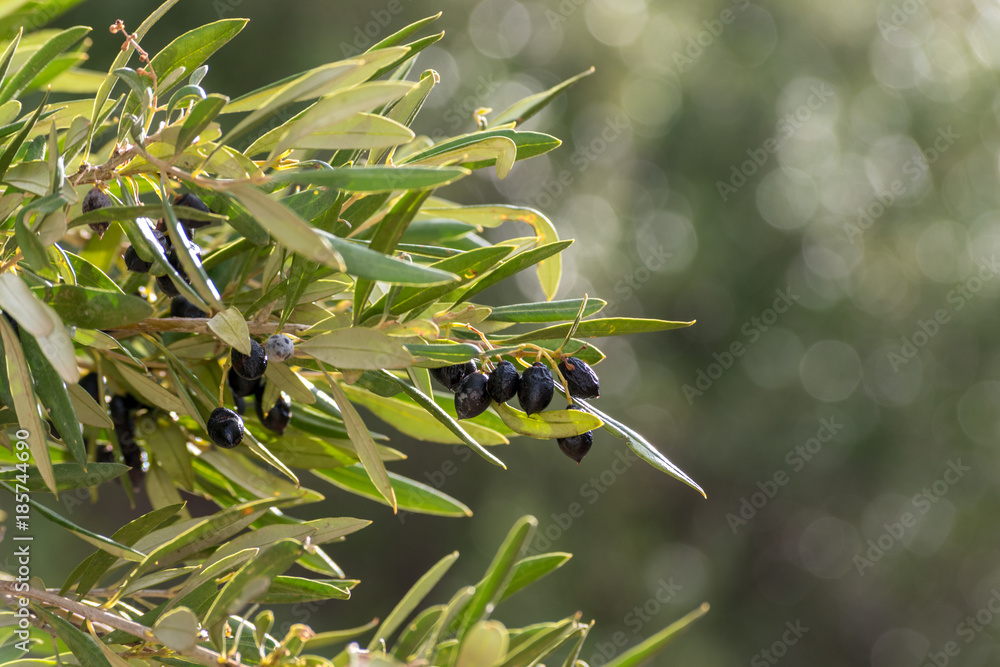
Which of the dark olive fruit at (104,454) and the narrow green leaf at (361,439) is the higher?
the narrow green leaf at (361,439)

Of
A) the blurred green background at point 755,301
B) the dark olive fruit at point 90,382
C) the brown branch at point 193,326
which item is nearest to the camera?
the brown branch at point 193,326

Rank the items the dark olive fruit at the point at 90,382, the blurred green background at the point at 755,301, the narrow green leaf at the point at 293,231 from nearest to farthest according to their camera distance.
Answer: the narrow green leaf at the point at 293,231
the dark olive fruit at the point at 90,382
the blurred green background at the point at 755,301

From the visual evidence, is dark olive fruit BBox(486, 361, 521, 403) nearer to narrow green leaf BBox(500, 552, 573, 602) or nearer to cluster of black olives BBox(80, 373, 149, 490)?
narrow green leaf BBox(500, 552, 573, 602)

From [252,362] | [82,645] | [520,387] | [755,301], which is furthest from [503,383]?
[755,301]

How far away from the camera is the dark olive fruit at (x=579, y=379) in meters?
0.38

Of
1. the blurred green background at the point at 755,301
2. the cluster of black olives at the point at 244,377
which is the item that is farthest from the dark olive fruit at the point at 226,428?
the blurred green background at the point at 755,301

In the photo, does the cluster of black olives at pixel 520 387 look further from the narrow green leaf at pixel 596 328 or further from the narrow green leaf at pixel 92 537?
the narrow green leaf at pixel 92 537

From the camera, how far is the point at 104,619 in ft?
1.18

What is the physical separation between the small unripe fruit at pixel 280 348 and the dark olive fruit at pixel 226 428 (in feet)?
0.15

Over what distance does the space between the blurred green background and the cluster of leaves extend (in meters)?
2.31

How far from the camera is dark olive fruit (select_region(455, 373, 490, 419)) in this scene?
363mm

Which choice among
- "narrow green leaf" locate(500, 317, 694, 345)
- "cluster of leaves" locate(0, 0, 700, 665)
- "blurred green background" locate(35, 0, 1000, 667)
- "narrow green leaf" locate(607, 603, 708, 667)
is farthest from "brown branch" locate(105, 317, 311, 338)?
"blurred green background" locate(35, 0, 1000, 667)

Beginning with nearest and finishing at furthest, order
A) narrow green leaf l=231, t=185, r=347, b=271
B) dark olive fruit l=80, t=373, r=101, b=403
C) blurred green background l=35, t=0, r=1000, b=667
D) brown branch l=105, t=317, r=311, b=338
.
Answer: narrow green leaf l=231, t=185, r=347, b=271, brown branch l=105, t=317, r=311, b=338, dark olive fruit l=80, t=373, r=101, b=403, blurred green background l=35, t=0, r=1000, b=667

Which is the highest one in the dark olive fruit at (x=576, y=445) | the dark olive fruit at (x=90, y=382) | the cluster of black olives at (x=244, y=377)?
the dark olive fruit at (x=576, y=445)
